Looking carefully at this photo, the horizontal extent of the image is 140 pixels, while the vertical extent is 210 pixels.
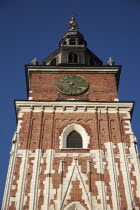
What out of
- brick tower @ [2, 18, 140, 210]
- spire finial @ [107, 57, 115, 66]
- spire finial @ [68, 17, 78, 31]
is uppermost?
spire finial @ [68, 17, 78, 31]

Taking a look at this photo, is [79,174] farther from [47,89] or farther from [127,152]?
[47,89]

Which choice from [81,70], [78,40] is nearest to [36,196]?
[81,70]

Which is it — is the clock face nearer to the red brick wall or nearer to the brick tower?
the brick tower

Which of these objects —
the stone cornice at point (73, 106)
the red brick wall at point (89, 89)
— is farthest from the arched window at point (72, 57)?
the stone cornice at point (73, 106)

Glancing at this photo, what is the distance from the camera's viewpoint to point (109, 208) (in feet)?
53.0

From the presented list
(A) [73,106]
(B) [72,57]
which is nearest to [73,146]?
(A) [73,106]

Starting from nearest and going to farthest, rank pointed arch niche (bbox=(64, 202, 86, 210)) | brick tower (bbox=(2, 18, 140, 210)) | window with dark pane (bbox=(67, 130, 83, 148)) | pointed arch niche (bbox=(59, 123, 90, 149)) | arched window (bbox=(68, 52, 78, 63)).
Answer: pointed arch niche (bbox=(64, 202, 86, 210)), brick tower (bbox=(2, 18, 140, 210)), pointed arch niche (bbox=(59, 123, 90, 149)), window with dark pane (bbox=(67, 130, 83, 148)), arched window (bbox=(68, 52, 78, 63))

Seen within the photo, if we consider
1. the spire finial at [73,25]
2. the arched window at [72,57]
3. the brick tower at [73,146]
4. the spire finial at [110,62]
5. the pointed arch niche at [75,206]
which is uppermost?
the spire finial at [73,25]

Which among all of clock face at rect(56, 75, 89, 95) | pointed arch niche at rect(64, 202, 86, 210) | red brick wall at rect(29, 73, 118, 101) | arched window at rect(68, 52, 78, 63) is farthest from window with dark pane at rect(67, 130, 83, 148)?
arched window at rect(68, 52, 78, 63)

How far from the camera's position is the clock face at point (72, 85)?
22933 mm

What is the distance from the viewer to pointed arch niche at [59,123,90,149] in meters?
19.2

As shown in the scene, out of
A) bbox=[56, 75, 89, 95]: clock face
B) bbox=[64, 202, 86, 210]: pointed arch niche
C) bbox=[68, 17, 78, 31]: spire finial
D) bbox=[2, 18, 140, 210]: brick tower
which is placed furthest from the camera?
bbox=[68, 17, 78, 31]: spire finial

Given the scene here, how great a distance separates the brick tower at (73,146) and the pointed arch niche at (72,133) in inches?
1.9

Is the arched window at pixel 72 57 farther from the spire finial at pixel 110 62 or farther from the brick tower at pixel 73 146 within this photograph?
the spire finial at pixel 110 62
